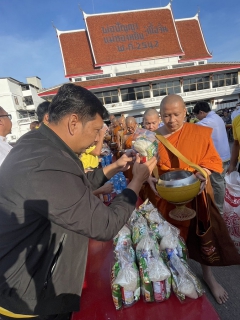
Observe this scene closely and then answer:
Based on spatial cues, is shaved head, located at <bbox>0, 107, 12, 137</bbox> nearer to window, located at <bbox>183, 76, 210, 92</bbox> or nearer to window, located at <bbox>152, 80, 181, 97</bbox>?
window, located at <bbox>152, 80, 181, 97</bbox>

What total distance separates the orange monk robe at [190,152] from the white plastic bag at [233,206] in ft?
1.96

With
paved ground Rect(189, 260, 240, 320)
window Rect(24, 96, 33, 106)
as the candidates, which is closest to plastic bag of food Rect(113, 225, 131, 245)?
paved ground Rect(189, 260, 240, 320)

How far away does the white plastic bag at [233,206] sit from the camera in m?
2.19

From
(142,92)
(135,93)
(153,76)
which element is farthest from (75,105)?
(142,92)

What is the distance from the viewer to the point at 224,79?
66.5 ft

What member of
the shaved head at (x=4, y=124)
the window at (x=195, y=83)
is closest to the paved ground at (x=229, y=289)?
the shaved head at (x=4, y=124)

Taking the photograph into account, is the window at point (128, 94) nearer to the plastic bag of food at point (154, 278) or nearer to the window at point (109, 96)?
the window at point (109, 96)

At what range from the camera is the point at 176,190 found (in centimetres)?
127

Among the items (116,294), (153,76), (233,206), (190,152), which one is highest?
(153,76)

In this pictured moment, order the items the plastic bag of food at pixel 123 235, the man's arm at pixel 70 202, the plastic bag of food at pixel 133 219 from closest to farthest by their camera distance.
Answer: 1. the man's arm at pixel 70 202
2. the plastic bag of food at pixel 123 235
3. the plastic bag of food at pixel 133 219

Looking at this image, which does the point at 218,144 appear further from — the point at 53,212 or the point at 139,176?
the point at 53,212

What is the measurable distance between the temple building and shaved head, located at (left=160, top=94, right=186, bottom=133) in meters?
16.9

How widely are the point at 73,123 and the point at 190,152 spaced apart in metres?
1.17

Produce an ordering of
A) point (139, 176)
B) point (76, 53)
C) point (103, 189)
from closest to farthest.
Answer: point (139, 176) < point (103, 189) < point (76, 53)
